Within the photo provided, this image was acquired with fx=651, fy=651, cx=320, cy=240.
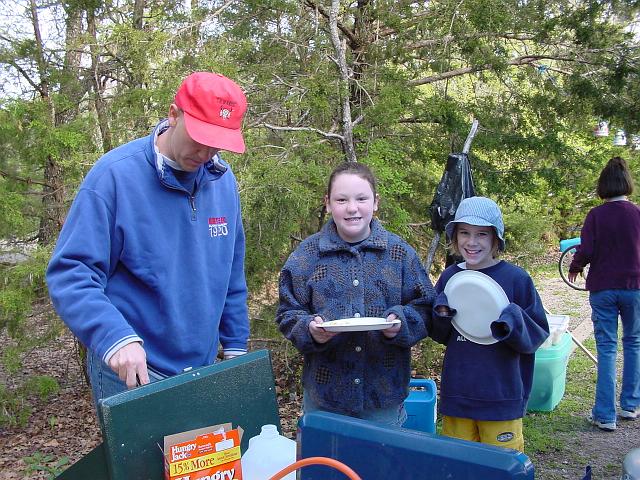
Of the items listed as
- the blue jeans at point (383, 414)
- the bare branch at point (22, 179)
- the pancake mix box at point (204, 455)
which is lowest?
the blue jeans at point (383, 414)

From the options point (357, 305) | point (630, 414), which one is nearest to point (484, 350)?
point (357, 305)

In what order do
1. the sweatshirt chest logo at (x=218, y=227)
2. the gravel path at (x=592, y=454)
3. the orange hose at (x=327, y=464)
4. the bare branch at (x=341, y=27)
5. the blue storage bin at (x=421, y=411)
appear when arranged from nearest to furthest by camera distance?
the orange hose at (x=327, y=464)
the sweatshirt chest logo at (x=218, y=227)
the blue storage bin at (x=421, y=411)
the gravel path at (x=592, y=454)
the bare branch at (x=341, y=27)

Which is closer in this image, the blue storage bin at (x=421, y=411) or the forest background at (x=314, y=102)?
the blue storage bin at (x=421, y=411)

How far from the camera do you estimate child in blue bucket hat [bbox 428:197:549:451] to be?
8.23ft

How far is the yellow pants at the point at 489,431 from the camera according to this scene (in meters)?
2.56

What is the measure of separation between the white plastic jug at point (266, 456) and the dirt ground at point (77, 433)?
2.60 m

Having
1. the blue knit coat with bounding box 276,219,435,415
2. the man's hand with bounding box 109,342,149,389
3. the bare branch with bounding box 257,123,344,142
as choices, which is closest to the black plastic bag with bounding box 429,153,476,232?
the bare branch with bounding box 257,123,344,142

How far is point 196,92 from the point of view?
1.96 metres

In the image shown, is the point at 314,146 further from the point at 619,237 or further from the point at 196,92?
the point at 196,92

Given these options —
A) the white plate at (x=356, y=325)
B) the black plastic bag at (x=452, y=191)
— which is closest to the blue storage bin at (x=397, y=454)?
the white plate at (x=356, y=325)

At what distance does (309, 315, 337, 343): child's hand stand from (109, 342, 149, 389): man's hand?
2.02 feet

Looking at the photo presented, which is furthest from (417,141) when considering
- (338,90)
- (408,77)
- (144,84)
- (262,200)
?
(144,84)

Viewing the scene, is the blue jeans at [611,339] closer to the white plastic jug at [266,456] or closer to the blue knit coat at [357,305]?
the blue knit coat at [357,305]

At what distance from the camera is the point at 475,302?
2.48 m
